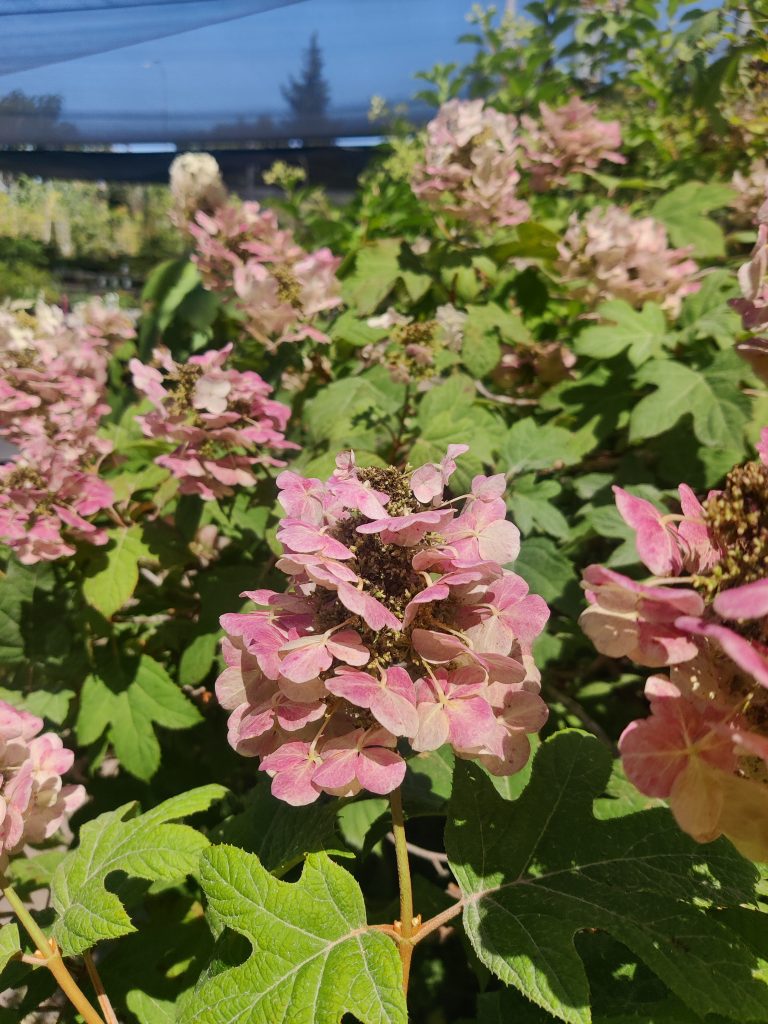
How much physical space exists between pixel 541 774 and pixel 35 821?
789 millimetres

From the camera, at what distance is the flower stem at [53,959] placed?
86cm

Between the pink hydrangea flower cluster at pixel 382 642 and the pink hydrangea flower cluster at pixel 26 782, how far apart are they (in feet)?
1.26

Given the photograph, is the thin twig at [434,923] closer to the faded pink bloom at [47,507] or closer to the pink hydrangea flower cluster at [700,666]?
the pink hydrangea flower cluster at [700,666]

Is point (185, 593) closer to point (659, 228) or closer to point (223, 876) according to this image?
point (223, 876)

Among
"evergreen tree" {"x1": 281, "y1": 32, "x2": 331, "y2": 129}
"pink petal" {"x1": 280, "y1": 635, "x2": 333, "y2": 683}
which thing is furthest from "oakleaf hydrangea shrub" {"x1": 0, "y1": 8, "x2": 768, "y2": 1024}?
"evergreen tree" {"x1": 281, "y1": 32, "x2": 331, "y2": 129}

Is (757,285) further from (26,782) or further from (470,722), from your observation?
(26,782)

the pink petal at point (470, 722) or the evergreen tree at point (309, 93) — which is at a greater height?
the evergreen tree at point (309, 93)

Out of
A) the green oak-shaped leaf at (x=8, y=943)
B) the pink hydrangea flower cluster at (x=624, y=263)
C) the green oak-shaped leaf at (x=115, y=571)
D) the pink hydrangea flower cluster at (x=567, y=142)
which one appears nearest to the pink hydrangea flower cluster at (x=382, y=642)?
the green oak-shaped leaf at (x=8, y=943)

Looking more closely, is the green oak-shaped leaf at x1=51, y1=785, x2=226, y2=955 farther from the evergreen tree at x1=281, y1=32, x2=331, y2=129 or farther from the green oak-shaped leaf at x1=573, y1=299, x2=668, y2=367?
the evergreen tree at x1=281, y1=32, x2=331, y2=129

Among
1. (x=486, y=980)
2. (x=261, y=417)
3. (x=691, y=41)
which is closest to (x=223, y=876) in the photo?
(x=486, y=980)

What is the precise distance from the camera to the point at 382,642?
75 centimetres

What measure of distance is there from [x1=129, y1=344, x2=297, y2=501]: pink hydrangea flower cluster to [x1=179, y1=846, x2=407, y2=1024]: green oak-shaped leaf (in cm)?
83

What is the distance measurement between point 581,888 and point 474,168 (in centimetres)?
201

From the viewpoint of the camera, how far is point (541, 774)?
92cm
